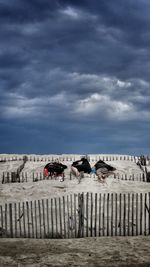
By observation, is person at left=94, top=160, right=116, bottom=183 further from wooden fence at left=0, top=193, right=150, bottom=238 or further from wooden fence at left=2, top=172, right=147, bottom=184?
wooden fence at left=0, top=193, right=150, bottom=238

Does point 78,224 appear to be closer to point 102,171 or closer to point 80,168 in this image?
point 102,171

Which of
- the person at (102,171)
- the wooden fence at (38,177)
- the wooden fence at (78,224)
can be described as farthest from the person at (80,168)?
the wooden fence at (78,224)

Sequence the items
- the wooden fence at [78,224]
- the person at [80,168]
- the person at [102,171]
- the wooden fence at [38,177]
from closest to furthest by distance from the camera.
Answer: the wooden fence at [78,224], the person at [102,171], the wooden fence at [38,177], the person at [80,168]

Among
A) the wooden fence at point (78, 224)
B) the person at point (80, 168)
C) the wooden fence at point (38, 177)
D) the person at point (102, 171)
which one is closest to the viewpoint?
the wooden fence at point (78, 224)

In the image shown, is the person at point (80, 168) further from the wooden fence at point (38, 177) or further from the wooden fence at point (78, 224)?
the wooden fence at point (78, 224)

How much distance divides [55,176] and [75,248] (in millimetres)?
14661

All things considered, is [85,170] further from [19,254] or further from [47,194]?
[19,254]

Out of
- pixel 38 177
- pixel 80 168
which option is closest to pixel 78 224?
pixel 80 168

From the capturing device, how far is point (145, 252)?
14.5 metres

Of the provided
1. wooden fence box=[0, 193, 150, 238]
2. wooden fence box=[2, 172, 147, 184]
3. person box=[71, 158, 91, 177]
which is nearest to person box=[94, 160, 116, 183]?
wooden fence box=[2, 172, 147, 184]

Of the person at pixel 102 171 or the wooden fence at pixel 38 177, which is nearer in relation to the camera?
the person at pixel 102 171

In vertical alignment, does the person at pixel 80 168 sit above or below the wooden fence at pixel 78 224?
above

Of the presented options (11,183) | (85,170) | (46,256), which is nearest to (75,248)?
(46,256)

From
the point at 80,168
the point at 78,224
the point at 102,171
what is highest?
the point at 80,168
